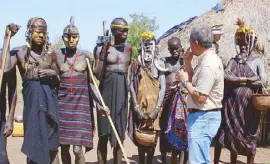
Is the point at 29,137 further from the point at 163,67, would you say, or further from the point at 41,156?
the point at 163,67

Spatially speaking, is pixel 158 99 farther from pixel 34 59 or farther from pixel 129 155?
pixel 129 155

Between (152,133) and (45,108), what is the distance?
5.14ft

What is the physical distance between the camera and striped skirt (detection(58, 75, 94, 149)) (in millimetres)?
5012

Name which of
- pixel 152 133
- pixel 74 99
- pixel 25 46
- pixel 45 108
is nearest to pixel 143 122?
pixel 152 133

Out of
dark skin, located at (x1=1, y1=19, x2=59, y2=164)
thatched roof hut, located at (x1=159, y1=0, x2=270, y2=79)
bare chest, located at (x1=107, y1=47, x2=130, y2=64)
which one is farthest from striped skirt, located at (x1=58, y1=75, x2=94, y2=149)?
thatched roof hut, located at (x1=159, y1=0, x2=270, y2=79)

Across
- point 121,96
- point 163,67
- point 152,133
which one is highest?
point 163,67

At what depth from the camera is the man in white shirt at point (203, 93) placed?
4020mm

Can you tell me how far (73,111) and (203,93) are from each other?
170 centimetres

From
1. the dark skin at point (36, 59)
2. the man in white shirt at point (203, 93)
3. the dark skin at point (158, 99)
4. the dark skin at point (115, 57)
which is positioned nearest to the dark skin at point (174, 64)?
the dark skin at point (158, 99)

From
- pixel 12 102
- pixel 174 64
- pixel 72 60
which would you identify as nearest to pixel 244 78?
pixel 174 64

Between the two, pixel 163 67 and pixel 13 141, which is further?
pixel 13 141

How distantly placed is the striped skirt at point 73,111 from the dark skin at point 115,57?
49cm

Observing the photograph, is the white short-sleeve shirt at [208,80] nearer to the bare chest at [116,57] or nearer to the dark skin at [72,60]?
the dark skin at [72,60]

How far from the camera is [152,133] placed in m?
5.70
